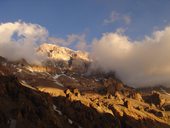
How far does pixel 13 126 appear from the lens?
18.4m

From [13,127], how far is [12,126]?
0.32 feet

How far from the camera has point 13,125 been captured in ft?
60.4

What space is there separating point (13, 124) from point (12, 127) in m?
0.18

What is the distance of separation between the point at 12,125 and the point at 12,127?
105 mm

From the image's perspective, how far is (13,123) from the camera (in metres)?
18.5

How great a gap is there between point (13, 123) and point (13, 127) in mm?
204

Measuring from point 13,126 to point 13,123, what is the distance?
0.52 ft

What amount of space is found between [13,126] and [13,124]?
10cm

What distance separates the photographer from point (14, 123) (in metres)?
18.4

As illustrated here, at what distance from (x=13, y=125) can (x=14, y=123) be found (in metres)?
0.12

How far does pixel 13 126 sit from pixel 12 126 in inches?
3.5

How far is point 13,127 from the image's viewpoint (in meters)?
18.4
